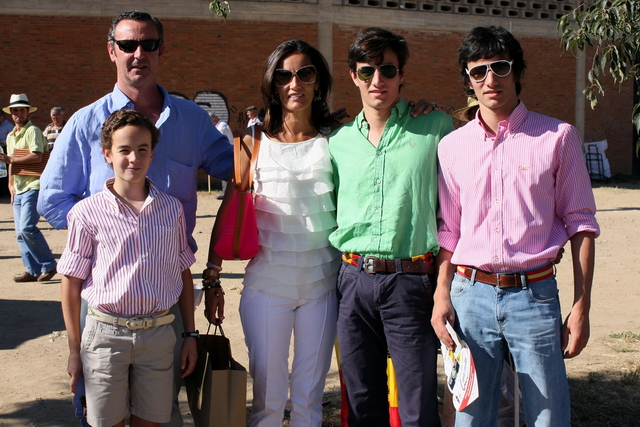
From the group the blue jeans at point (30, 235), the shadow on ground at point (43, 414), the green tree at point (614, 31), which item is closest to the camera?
the green tree at point (614, 31)

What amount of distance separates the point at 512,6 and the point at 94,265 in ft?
71.4

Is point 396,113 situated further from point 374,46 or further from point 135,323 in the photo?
point 135,323

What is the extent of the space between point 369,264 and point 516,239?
704 millimetres

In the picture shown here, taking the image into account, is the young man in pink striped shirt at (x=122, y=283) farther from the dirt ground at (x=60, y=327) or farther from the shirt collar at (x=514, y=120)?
the shirt collar at (x=514, y=120)

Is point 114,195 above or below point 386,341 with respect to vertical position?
above

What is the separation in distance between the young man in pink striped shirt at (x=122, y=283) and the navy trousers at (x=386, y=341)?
87cm

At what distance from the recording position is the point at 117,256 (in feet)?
10.2

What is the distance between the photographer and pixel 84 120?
138 inches

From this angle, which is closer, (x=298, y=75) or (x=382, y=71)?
(x=382, y=71)

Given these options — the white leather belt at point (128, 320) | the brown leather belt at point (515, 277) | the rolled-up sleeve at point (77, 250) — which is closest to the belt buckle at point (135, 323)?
the white leather belt at point (128, 320)

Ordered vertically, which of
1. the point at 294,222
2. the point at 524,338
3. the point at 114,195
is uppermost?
the point at 114,195

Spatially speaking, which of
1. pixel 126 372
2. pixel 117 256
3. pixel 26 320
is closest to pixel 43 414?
pixel 126 372

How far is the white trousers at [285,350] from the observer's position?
3.44 metres

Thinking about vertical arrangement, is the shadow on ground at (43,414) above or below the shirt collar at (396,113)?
below
